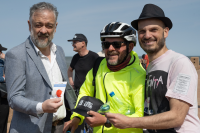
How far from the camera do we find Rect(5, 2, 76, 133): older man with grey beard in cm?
249

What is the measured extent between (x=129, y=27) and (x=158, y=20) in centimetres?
62

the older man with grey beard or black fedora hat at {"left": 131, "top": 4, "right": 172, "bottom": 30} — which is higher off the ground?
black fedora hat at {"left": 131, "top": 4, "right": 172, "bottom": 30}

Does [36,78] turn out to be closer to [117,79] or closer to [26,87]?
[26,87]

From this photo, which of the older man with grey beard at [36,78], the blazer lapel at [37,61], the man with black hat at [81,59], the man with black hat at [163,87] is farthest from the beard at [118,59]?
the man with black hat at [81,59]

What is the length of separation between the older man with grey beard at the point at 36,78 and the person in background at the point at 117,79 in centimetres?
44

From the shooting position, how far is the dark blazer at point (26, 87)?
2.52 metres

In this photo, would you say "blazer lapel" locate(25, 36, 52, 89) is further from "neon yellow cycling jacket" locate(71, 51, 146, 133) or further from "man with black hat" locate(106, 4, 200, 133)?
"man with black hat" locate(106, 4, 200, 133)

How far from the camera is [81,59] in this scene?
24.4 feet

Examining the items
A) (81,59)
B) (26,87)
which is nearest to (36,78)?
(26,87)

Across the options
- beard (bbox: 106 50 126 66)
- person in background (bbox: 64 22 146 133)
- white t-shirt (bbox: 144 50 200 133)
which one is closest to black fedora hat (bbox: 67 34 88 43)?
person in background (bbox: 64 22 146 133)

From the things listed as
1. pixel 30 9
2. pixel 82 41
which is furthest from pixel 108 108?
pixel 82 41

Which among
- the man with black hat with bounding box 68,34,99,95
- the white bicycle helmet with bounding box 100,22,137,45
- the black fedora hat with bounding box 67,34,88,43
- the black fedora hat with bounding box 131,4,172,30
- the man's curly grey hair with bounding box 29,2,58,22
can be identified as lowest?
the man with black hat with bounding box 68,34,99,95

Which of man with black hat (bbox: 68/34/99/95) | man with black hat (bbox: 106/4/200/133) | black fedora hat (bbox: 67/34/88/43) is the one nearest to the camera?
man with black hat (bbox: 106/4/200/133)

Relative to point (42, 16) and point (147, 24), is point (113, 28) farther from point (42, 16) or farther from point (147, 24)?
point (42, 16)
